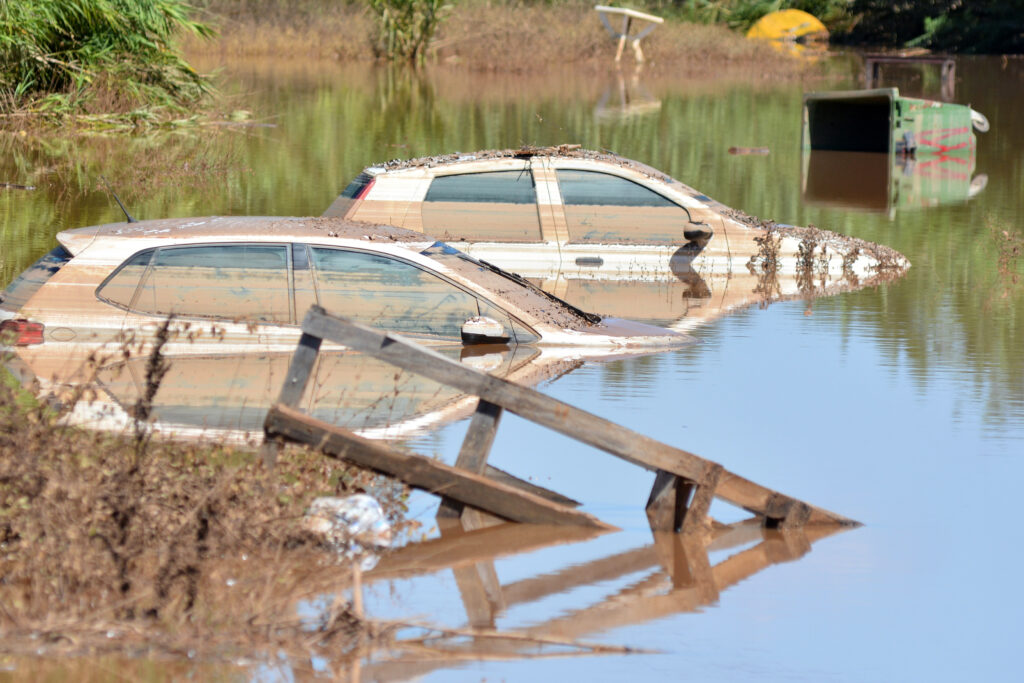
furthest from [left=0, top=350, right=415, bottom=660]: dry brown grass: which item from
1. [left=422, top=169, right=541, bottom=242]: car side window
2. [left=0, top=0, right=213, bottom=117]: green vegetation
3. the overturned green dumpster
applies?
[left=0, top=0, right=213, bottom=117]: green vegetation

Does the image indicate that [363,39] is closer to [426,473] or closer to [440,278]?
[440,278]

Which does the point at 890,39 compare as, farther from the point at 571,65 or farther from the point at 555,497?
the point at 555,497

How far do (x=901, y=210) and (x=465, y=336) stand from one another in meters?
13.6

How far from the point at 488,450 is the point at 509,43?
4879cm

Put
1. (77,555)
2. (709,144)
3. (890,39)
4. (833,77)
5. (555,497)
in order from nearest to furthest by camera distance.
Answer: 1. (77,555)
2. (555,497)
3. (709,144)
4. (833,77)
5. (890,39)

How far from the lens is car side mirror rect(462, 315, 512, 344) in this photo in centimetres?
1053

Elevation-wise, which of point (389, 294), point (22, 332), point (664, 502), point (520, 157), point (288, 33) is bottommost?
point (664, 502)

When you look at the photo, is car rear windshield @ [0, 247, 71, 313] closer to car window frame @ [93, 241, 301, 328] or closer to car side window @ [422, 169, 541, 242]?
car window frame @ [93, 241, 301, 328]

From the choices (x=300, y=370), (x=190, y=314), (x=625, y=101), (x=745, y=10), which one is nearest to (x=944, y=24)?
(x=745, y=10)

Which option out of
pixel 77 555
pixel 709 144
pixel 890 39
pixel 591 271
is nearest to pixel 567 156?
pixel 591 271

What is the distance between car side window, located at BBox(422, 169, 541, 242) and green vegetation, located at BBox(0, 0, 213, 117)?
1448 centimetres

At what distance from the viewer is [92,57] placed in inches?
1111

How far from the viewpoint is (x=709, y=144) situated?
31281mm

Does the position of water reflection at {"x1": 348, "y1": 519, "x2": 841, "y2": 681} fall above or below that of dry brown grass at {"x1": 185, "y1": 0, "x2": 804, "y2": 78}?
below
